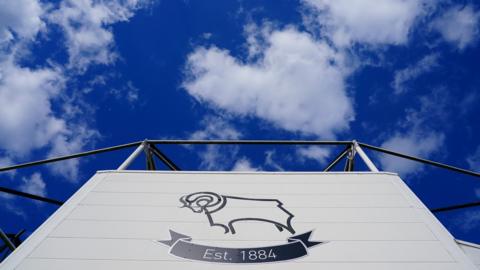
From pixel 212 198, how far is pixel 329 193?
1.17m

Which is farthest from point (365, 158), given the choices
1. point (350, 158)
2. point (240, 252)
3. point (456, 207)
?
point (240, 252)

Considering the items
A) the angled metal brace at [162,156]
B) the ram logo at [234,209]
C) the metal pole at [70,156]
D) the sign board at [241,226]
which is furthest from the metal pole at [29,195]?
the ram logo at [234,209]

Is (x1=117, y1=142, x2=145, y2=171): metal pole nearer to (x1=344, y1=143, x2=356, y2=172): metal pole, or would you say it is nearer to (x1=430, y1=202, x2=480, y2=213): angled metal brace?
(x1=344, y1=143, x2=356, y2=172): metal pole

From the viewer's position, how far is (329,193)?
3.31 metres

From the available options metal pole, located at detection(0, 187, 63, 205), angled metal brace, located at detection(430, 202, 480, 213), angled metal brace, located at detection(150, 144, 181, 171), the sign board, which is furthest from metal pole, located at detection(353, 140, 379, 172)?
metal pole, located at detection(0, 187, 63, 205)

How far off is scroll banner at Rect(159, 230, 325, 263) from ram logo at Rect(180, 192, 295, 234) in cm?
22

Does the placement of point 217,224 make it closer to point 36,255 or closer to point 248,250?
point 248,250

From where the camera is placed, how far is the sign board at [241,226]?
2.33 meters

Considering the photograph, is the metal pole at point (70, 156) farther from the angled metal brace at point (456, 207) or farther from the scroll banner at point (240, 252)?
the angled metal brace at point (456, 207)

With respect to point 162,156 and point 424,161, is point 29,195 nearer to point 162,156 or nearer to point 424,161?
point 162,156

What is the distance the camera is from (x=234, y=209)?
304 cm

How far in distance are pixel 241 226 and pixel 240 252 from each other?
13.7 inches

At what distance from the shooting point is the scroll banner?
2354 mm

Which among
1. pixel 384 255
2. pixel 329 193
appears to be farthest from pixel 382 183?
pixel 384 255
